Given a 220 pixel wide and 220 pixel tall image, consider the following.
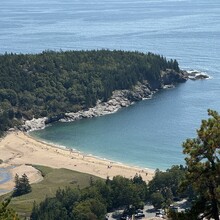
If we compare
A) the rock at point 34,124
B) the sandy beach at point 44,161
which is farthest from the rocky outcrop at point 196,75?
the sandy beach at point 44,161

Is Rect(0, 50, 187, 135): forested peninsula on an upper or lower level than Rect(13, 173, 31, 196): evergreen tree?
upper

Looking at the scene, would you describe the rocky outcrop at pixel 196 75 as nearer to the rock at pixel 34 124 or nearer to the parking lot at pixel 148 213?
the rock at pixel 34 124

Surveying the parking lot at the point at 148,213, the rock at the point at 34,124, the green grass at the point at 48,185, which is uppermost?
the rock at the point at 34,124

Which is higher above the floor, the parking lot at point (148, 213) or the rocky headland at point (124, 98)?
the rocky headland at point (124, 98)

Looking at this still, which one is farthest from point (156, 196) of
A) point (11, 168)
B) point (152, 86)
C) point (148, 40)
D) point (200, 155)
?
point (148, 40)

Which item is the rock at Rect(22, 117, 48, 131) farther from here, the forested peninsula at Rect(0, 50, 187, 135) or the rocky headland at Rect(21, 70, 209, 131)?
the forested peninsula at Rect(0, 50, 187, 135)

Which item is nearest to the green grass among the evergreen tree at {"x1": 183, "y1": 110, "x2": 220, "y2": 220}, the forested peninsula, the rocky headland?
the rocky headland

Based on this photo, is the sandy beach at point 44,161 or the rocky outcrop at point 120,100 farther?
the rocky outcrop at point 120,100
